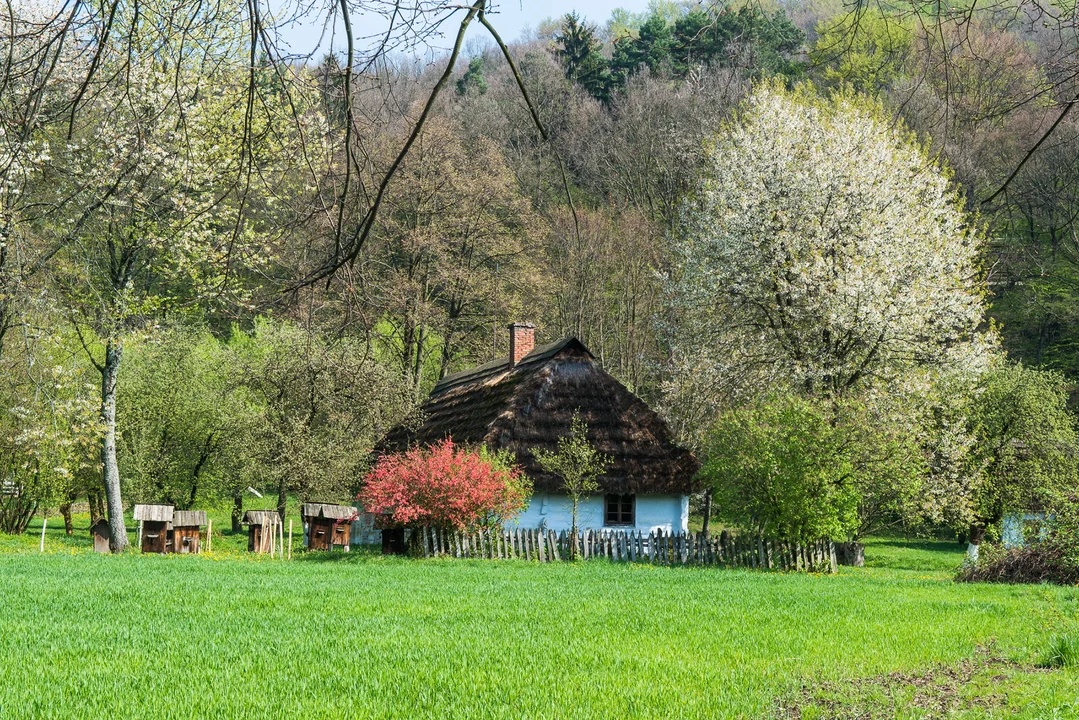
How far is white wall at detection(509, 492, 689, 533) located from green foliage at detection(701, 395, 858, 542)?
403 cm

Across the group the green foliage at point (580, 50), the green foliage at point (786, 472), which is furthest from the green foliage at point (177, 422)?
the green foliage at point (580, 50)

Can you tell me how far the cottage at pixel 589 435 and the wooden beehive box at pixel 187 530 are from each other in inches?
219

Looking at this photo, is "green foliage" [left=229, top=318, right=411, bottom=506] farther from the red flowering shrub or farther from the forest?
the red flowering shrub

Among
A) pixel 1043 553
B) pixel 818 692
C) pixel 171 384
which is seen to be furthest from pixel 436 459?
pixel 171 384

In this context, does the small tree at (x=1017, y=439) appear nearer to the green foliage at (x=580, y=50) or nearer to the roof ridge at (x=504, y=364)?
the roof ridge at (x=504, y=364)

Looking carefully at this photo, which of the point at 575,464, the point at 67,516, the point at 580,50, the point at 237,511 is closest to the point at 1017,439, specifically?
the point at 575,464

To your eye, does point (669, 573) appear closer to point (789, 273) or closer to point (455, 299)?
point (789, 273)

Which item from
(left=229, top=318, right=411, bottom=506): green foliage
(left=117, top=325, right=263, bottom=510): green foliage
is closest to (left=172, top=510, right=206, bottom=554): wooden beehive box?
(left=229, top=318, right=411, bottom=506): green foliage

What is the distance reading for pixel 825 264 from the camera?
21250 millimetres

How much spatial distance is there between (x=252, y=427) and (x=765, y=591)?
1715 centimetres

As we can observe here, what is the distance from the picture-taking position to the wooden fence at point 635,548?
61.7 ft

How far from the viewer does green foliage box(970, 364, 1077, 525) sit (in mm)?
24797

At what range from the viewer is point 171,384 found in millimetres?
30391

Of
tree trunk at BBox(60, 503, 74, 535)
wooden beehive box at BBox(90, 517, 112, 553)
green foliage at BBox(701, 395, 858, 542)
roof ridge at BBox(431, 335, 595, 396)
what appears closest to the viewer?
green foliage at BBox(701, 395, 858, 542)
